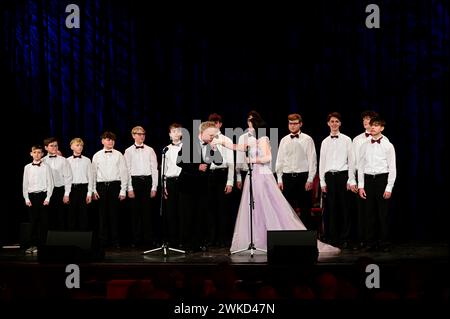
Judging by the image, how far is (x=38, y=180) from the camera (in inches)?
373

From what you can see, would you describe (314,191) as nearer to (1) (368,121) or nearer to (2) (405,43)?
(1) (368,121)

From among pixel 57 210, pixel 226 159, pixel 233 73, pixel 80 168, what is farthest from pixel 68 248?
pixel 233 73

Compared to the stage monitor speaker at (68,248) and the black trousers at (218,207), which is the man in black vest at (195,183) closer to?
the black trousers at (218,207)

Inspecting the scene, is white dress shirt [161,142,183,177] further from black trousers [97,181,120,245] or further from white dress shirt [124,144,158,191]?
black trousers [97,181,120,245]

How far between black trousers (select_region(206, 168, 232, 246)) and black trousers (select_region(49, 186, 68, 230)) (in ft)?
7.72

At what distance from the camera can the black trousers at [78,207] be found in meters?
9.99

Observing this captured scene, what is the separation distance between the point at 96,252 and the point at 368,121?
3886mm

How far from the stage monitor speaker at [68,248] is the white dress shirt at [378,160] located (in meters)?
3.50

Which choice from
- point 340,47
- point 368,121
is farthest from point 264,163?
point 340,47

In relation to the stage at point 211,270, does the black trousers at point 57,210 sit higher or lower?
higher

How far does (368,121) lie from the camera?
8.62 meters

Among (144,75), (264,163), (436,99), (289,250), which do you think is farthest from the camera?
(144,75)

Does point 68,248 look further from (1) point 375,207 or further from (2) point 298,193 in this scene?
(1) point 375,207

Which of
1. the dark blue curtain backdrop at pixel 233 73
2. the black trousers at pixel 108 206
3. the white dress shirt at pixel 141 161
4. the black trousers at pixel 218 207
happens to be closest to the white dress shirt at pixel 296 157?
the black trousers at pixel 218 207
